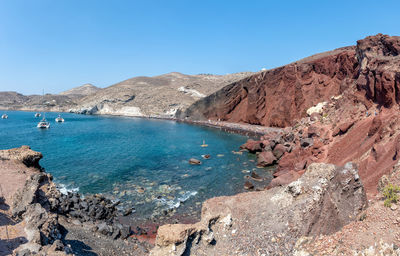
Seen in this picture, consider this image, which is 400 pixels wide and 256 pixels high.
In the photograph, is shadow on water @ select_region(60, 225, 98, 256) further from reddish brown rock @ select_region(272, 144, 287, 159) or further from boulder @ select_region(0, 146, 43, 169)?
reddish brown rock @ select_region(272, 144, 287, 159)

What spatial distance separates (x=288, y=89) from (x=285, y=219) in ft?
169

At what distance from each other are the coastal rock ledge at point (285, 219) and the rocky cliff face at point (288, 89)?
113ft

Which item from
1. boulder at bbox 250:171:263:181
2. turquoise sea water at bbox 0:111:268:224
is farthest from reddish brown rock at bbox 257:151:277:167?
boulder at bbox 250:171:263:181

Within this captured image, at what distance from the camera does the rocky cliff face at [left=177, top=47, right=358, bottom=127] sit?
1912 inches

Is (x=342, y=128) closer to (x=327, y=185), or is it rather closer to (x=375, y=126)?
(x=375, y=126)

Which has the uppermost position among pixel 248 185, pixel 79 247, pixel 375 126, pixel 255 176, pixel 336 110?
pixel 336 110

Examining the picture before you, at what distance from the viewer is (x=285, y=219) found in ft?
33.3

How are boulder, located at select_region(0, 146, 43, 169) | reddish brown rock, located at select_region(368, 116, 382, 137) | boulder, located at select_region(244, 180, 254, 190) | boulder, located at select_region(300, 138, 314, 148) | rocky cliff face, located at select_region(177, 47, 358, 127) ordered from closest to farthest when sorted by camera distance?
reddish brown rock, located at select_region(368, 116, 382, 137), boulder, located at select_region(0, 146, 43, 169), boulder, located at select_region(244, 180, 254, 190), boulder, located at select_region(300, 138, 314, 148), rocky cliff face, located at select_region(177, 47, 358, 127)

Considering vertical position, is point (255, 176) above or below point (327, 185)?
below

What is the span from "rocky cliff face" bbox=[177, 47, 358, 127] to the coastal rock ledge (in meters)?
34.5

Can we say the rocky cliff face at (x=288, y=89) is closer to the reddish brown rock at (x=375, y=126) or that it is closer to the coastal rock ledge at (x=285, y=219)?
the reddish brown rock at (x=375, y=126)

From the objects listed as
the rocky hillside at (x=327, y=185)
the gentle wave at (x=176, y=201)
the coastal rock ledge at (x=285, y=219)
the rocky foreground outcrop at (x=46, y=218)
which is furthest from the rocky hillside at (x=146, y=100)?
the coastal rock ledge at (x=285, y=219)

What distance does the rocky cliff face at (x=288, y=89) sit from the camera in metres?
48.6

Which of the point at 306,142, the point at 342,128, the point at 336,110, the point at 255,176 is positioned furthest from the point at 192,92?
the point at 342,128
